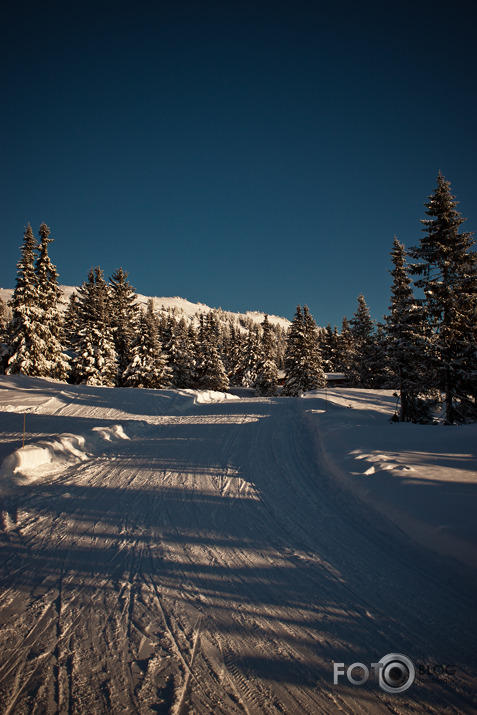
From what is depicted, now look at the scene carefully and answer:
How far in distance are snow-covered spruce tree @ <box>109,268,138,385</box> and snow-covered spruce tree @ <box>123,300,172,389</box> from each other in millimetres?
1405

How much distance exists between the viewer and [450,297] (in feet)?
44.4

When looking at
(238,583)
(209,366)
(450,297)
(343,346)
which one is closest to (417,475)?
(238,583)

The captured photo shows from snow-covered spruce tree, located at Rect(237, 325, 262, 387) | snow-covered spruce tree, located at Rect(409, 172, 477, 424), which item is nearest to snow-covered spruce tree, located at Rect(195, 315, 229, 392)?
snow-covered spruce tree, located at Rect(237, 325, 262, 387)

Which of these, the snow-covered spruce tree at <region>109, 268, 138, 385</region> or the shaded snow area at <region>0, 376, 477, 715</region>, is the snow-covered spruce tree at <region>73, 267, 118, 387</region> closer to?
the snow-covered spruce tree at <region>109, 268, 138, 385</region>

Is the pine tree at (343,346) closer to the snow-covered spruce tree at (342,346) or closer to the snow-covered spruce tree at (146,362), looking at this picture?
the snow-covered spruce tree at (342,346)

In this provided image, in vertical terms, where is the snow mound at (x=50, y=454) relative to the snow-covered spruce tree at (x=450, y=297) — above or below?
below

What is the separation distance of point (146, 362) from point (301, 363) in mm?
16640

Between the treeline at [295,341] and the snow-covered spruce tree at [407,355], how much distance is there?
6 centimetres

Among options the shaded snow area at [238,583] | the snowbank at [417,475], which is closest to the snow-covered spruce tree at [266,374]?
the snowbank at [417,475]

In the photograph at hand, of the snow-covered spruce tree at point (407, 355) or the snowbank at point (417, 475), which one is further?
the snow-covered spruce tree at point (407, 355)

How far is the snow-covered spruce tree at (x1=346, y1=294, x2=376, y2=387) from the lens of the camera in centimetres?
3133

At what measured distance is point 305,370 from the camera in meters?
33.1

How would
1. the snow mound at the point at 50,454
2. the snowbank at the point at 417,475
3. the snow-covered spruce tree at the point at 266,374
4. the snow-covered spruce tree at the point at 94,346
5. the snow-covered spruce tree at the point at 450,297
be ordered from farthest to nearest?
the snow-covered spruce tree at the point at 266,374, the snow-covered spruce tree at the point at 94,346, the snow-covered spruce tree at the point at 450,297, the snow mound at the point at 50,454, the snowbank at the point at 417,475

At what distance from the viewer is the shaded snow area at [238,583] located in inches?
87.4
